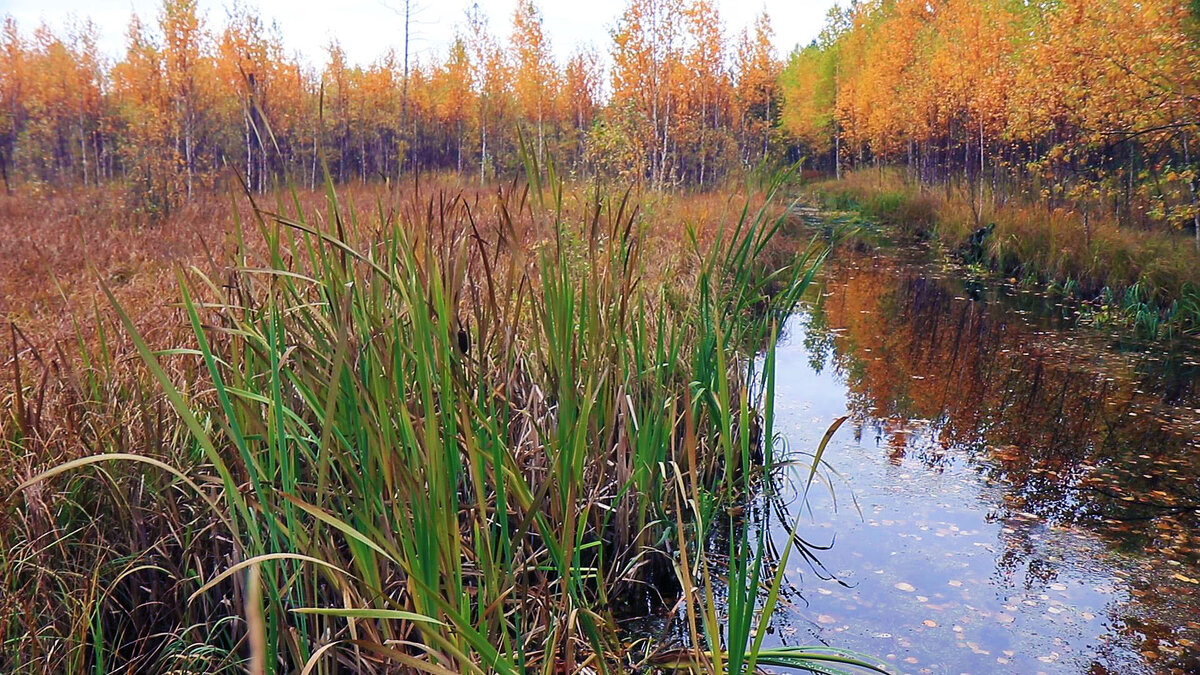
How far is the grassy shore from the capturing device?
25.7ft

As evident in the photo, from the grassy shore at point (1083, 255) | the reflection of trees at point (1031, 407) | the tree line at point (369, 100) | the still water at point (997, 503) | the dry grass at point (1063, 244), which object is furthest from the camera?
the tree line at point (369, 100)

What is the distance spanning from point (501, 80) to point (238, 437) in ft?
104

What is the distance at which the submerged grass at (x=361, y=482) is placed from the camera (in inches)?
60.3

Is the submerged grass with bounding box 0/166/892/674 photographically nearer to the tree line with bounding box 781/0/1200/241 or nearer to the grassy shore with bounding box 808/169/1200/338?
the grassy shore with bounding box 808/169/1200/338

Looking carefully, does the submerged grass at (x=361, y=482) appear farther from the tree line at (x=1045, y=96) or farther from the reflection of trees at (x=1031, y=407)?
the tree line at (x=1045, y=96)

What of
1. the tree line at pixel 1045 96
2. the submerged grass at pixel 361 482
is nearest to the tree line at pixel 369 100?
the tree line at pixel 1045 96

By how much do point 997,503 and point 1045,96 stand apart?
828 cm

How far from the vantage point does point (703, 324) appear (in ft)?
10.4

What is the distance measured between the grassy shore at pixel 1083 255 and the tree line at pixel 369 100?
20.6 feet

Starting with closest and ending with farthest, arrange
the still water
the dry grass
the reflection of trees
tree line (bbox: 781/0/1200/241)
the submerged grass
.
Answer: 1. the submerged grass
2. the still water
3. the reflection of trees
4. the dry grass
5. tree line (bbox: 781/0/1200/241)

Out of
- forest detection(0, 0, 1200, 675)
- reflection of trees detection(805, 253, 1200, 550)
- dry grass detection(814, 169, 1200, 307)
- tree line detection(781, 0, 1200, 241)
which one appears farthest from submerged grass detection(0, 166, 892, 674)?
tree line detection(781, 0, 1200, 241)

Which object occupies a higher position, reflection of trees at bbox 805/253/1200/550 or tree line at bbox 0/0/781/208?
tree line at bbox 0/0/781/208

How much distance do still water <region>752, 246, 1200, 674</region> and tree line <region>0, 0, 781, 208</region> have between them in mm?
10844

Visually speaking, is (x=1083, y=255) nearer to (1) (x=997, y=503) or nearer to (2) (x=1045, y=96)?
(2) (x=1045, y=96)
